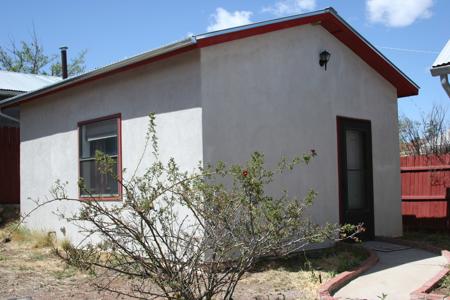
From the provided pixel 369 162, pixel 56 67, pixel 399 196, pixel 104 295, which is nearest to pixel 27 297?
pixel 104 295

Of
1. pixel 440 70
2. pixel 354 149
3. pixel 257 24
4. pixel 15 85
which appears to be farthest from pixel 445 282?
pixel 15 85

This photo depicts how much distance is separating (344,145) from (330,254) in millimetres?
2311

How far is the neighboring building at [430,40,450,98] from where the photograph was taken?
7215 mm

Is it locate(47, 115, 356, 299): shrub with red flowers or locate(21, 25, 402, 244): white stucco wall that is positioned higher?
locate(21, 25, 402, 244): white stucco wall

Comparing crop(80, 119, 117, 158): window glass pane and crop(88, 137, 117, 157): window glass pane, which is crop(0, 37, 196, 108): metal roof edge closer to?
crop(80, 119, 117, 158): window glass pane

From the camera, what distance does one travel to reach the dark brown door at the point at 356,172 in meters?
9.77

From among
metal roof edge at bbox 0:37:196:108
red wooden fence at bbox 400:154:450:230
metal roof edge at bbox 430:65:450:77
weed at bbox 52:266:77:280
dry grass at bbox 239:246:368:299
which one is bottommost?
weed at bbox 52:266:77:280

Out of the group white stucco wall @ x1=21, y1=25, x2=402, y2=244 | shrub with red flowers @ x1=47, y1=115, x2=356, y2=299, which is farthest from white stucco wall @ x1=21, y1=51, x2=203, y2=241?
shrub with red flowers @ x1=47, y1=115, x2=356, y2=299

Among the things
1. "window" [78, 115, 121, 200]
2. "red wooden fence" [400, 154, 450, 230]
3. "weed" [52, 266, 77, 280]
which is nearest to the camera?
"weed" [52, 266, 77, 280]

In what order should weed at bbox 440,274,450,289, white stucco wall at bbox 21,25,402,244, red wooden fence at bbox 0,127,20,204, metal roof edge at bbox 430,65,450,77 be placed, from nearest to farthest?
weed at bbox 440,274,450,289 → metal roof edge at bbox 430,65,450,77 → white stucco wall at bbox 21,25,402,244 → red wooden fence at bbox 0,127,20,204

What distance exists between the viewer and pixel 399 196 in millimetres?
11164

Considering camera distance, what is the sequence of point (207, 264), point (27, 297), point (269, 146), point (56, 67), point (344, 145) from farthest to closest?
point (56, 67) → point (344, 145) → point (269, 146) → point (27, 297) → point (207, 264)

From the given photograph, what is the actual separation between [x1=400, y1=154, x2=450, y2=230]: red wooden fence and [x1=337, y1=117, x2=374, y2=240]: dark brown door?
2.60m

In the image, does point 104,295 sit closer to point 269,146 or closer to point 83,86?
point 269,146
